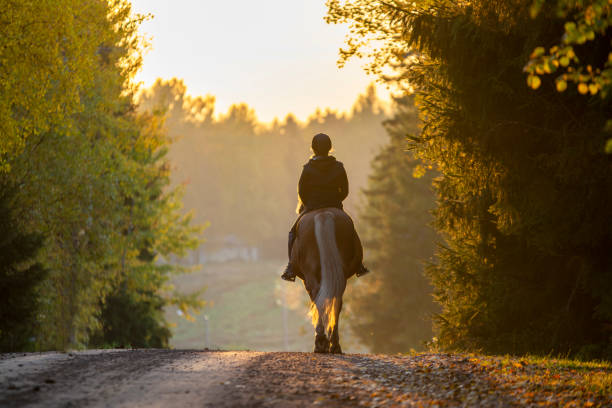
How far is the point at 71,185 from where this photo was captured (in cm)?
1831

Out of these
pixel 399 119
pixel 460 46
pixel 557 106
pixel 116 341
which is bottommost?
pixel 116 341

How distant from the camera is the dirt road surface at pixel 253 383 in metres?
6.62

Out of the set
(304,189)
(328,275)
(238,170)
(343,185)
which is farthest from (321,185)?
(238,170)

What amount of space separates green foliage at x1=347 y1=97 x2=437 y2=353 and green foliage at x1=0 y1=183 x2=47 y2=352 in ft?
66.0

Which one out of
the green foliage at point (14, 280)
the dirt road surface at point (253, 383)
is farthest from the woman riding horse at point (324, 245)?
the green foliage at point (14, 280)

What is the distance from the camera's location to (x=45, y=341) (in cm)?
1817

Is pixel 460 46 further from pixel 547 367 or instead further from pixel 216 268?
pixel 216 268

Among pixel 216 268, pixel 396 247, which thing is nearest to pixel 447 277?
pixel 396 247

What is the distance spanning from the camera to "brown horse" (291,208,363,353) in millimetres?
10852

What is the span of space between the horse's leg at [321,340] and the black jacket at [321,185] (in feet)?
7.05

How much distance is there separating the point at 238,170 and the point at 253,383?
313ft

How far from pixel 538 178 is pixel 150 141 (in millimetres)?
15341

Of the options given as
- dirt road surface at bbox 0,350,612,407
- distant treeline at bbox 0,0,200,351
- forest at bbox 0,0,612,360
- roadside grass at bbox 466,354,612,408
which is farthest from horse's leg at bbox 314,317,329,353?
Answer: distant treeline at bbox 0,0,200,351

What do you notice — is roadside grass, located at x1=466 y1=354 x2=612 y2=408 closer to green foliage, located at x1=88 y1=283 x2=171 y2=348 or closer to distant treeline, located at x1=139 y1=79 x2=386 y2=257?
green foliage, located at x1=88 y1=283 x2=171 y2=348
